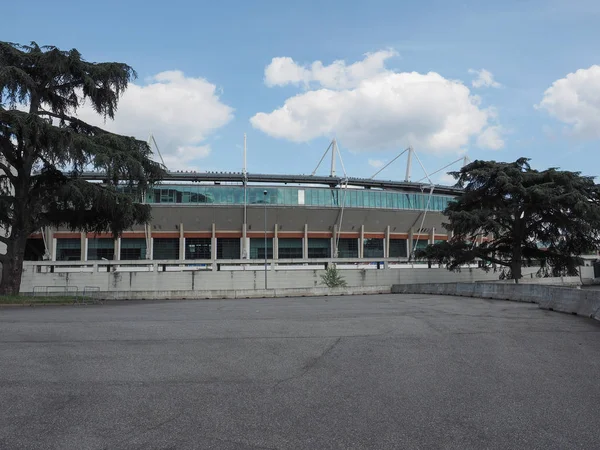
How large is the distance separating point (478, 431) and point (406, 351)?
3.93 m

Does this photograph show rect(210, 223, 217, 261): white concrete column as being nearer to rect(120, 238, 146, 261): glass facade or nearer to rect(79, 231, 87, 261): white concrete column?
rect(120, 238, 146, 261): glass facade

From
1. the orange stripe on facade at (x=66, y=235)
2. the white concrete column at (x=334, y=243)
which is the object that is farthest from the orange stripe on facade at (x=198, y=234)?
the white concrete column at (x=334, y=243)

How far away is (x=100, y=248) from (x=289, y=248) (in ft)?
80.0

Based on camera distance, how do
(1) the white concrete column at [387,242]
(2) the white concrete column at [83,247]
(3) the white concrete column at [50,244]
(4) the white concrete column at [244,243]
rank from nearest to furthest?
(2) the white concrete column at [83,247]
(3) the white concrete column at [50,244]
(4) the white concrete column at [244,243]
(1) the white concrete column at [387,242]

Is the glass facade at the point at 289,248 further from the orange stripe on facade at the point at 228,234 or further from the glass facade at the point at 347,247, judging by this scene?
the orange stripe on facade at the point at 228,234

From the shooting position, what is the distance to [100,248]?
6231cm

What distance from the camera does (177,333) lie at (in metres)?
10.6

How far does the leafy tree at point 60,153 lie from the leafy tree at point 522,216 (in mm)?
22230

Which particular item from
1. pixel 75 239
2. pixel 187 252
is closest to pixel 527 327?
pixel 187 252

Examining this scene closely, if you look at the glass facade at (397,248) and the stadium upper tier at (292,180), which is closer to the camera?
the stadium upper tier at (292,180)

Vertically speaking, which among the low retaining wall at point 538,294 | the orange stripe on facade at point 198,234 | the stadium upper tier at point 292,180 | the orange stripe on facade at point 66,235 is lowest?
the low retaining wall at point 538,294

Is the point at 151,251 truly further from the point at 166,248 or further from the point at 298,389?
the point at 298,389

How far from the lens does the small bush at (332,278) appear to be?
4016 centimetres

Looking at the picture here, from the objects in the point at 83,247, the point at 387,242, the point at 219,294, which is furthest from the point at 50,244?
the point at 387,242
